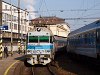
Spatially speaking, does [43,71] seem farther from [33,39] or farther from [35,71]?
[33,39]

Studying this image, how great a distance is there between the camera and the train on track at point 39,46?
2711 cm

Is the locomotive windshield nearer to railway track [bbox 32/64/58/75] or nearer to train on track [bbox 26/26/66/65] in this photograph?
train on track [bbox 26/26/66/65]

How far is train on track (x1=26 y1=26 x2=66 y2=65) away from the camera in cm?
2711

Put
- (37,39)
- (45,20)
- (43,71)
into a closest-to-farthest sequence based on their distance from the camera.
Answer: (43,71) → (37,39) → (45,20)

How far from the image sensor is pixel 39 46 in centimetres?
2728

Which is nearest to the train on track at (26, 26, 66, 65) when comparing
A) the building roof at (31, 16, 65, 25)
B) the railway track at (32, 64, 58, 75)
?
the railway track at (32, 64, 58, 75)

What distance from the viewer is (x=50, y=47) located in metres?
27.4

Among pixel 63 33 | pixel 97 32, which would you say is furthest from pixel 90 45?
pixel 63 33

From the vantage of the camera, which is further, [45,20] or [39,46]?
[45,20]

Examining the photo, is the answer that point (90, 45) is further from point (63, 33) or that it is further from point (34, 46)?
point (63, 33)

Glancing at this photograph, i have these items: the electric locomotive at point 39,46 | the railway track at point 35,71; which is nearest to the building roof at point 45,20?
the electric locomotive at point 39,46

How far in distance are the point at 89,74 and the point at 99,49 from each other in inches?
74.2

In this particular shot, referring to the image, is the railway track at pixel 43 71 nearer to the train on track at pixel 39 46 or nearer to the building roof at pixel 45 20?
the train on track at pixel 39 46

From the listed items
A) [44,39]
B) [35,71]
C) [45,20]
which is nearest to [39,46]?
[44,39]
